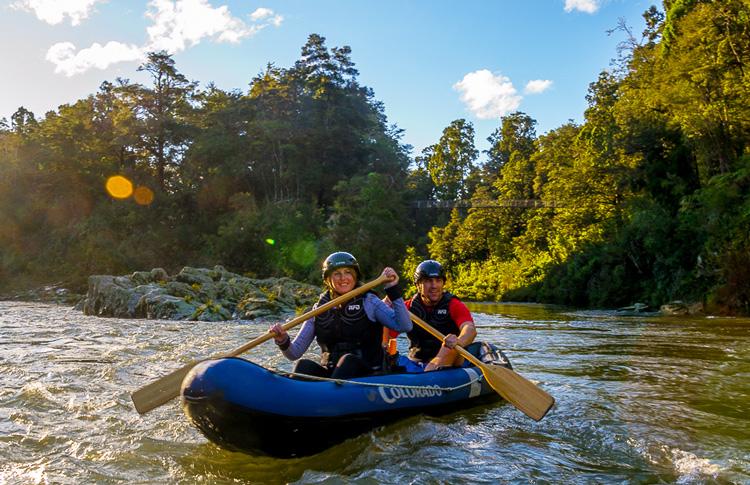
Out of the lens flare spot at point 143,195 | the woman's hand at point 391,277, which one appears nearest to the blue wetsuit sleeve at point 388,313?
the woman's hand at point 391,277

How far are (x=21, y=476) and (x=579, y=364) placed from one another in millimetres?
6297

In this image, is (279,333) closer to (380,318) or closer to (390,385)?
(380,318)

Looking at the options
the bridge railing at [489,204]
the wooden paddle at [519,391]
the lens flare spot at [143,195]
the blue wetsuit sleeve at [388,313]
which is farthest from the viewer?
the lens flare spot at [143,195]

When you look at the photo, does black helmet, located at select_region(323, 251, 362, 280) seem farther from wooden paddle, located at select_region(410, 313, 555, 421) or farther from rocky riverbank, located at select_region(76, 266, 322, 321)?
rocky riverbank, located at select_region(76, 266, 322, 321)

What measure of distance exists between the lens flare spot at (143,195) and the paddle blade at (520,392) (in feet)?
116

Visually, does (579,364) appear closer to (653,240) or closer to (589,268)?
(653,240)

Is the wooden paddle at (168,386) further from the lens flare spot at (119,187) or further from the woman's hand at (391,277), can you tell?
the lens flare spot at (119,187)

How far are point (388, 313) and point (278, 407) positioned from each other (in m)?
1.40

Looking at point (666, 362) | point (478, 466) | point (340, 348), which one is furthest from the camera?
point (666, 362)

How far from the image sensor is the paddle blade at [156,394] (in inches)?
164

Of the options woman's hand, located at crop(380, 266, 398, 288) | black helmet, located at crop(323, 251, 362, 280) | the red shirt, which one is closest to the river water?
the red shirt

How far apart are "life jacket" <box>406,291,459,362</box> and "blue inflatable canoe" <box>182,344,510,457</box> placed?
1.60 metres

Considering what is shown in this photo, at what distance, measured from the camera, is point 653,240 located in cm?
1814

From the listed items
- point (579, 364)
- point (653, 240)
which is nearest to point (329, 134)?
point (653, 240)
